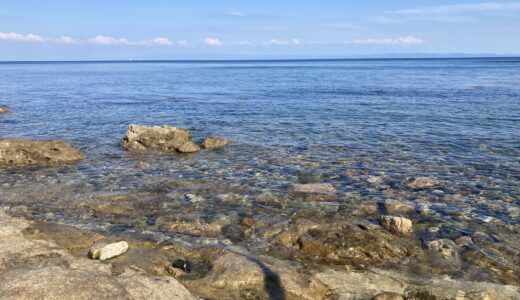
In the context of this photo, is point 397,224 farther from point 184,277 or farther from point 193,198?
point 193,198

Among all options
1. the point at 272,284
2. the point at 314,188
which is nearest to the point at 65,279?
the point at 272,284

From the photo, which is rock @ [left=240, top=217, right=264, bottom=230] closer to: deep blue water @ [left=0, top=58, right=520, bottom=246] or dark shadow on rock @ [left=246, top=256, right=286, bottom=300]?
dark shadow on rock @ [left=246, top=256, right=286, bottom=300]

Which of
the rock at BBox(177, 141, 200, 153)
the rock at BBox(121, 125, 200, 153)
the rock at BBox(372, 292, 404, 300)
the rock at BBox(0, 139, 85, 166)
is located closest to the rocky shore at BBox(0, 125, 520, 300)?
the rock at BBox(372, 292, 404, 300)

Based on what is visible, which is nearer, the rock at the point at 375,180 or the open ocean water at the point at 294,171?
the open ocean water at the point at 294,171

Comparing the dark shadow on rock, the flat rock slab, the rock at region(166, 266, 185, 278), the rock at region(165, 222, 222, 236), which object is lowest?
the rock at region(165, 222, 222, 236)

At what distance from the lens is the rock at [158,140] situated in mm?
21781

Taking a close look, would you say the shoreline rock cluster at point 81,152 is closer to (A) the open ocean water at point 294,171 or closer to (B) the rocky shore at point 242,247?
(A) the open ocean water at point 294,171

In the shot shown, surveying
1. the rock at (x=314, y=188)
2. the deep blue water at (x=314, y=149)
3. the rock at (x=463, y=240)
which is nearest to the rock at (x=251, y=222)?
the deep blue water at (x=314, y=149)

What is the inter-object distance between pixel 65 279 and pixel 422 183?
1221cm

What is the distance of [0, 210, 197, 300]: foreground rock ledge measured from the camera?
7.07 m

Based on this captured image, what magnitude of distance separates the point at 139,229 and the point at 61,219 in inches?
97.5

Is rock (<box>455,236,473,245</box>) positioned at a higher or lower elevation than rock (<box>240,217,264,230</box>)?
lower

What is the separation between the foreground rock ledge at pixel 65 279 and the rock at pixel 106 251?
10.1 inches

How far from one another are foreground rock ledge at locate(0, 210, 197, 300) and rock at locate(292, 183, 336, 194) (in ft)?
24.8
